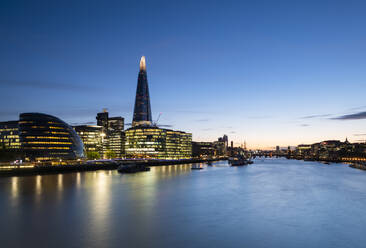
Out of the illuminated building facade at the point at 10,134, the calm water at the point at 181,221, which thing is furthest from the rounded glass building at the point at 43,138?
the calm water at the point at 181,221

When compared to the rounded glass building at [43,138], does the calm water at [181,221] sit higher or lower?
lower

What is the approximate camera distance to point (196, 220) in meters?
28.3

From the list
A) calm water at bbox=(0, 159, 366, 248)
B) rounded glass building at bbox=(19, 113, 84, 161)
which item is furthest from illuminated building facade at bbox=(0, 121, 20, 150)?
calm water at bbox=(0, 159, 366, 248)

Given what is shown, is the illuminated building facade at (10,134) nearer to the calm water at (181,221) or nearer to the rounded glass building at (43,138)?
the rounded glass building at (43,138)

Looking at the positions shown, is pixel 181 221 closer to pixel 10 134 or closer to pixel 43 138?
pixel 43 138

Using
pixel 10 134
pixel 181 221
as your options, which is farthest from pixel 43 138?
pixel 181 221

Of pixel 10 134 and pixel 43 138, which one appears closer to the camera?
pixel 43 138

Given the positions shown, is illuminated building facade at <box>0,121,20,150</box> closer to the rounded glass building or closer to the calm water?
the rounded glass building

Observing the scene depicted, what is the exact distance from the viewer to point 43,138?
132 metres

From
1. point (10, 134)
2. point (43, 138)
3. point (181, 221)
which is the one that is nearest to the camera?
point (181, 221)

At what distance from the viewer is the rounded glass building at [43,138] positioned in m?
130

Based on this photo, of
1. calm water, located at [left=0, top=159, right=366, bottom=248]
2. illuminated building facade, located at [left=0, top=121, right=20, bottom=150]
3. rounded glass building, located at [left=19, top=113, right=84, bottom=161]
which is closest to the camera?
calm water, located at [left=0, top=159, right=366, bottom=248]

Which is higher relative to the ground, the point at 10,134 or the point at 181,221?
the point at 10,134

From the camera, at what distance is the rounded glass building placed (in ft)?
427
